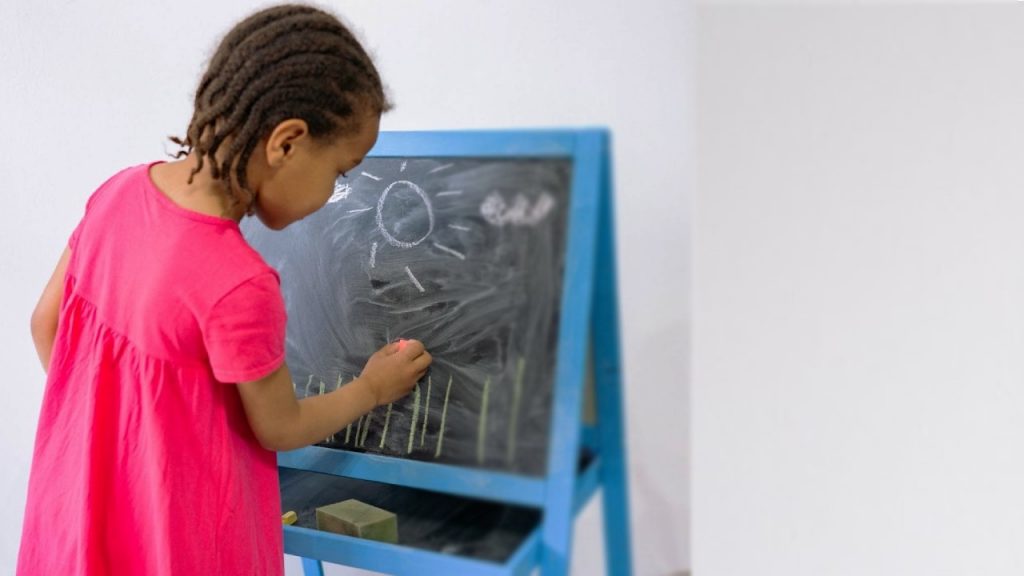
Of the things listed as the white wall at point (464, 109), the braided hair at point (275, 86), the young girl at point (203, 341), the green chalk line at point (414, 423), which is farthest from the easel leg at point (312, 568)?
the braided hair at point (275, 86)

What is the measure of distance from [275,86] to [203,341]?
0.91ft

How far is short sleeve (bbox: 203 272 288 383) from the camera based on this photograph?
1.02m

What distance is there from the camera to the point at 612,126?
1.09 m

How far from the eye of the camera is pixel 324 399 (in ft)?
3.75

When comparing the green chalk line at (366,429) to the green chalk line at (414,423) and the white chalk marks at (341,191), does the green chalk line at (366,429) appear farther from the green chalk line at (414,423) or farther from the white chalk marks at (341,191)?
the white chalk marks at (341,191)

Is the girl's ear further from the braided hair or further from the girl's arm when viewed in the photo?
the girl's arm

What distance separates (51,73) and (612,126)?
964 mm

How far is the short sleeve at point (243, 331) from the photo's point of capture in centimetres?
102

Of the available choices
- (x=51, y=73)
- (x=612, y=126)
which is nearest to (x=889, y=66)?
(x=612, y=126)

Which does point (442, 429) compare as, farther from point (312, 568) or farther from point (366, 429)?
point (312, 568)

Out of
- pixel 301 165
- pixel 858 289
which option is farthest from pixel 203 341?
pixel 858 289

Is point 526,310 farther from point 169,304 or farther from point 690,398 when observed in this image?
point 169,304

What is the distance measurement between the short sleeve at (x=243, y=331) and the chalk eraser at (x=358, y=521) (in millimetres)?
216

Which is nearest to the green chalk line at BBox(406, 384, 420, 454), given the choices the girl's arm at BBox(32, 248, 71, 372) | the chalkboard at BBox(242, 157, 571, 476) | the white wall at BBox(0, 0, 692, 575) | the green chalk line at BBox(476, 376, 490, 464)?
the chalkboard at BBox(242, 157, 571, 476)
